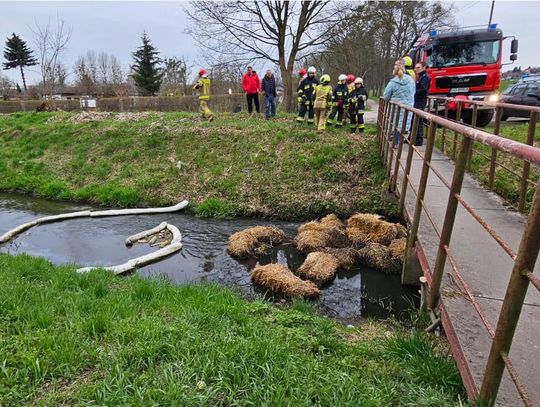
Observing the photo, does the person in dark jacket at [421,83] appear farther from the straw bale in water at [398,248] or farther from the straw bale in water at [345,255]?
the straw bale in water at [345,255]

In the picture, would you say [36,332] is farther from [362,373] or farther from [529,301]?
[529,301]

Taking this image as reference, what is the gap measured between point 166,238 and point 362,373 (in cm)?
579

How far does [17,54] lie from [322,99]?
53600 mm

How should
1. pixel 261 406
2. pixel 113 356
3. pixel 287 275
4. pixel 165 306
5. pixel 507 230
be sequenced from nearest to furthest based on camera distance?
pixel 261 406 → pixel 113 356 → pixel 165 306 → pixel 507 230 → pixel 287 275

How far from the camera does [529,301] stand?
306cm

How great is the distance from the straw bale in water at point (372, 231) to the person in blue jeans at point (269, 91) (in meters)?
7.73

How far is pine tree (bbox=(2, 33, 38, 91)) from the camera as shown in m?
49.7

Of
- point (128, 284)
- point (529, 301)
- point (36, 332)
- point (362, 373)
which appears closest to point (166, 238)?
point (128, 284)

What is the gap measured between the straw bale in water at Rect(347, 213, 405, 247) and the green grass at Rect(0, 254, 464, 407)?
124 inches

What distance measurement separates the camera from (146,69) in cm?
4047

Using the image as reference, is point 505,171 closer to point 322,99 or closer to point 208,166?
point 322,99

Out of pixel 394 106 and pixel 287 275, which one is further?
pixel 394 106

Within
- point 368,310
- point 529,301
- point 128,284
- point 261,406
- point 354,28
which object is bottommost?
point 368,310

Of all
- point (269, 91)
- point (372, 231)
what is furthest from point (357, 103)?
point (372, 231)
